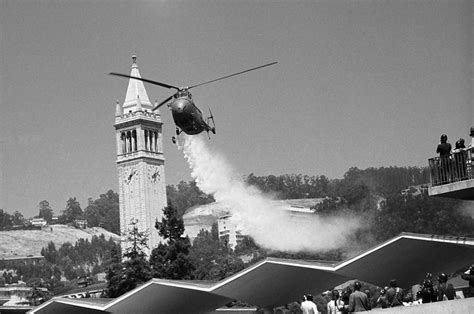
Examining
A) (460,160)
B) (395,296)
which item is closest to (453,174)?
(460,160)

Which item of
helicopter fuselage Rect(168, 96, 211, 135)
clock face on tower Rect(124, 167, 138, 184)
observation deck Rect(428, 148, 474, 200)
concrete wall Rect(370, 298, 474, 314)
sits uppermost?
clock face on tower Rect(124, 167, 138, 184)

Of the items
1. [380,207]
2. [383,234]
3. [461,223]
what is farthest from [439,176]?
[380,207]

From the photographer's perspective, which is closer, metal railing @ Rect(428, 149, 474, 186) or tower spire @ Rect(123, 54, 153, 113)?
metal railing @ Rect(428, 149, 474, 186)

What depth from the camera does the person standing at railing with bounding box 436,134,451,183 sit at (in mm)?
27656

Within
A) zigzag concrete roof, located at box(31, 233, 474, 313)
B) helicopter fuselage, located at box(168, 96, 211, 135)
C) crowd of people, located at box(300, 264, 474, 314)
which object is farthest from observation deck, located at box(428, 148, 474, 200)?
helicopter fuselage, located at box(168, 96, 211, 135)

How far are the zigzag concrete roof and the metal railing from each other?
6.00 feet

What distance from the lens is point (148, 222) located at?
485 feet

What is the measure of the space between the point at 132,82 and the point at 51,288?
3648 cm

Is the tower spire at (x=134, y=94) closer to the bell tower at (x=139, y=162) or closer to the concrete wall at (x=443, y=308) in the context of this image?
the bell tower at (x=139, y=162)

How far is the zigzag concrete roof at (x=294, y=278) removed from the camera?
3170 cm

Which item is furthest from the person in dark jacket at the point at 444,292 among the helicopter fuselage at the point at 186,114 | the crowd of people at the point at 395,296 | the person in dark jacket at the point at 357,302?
A: the helicopter fuselage at the point at 186,114

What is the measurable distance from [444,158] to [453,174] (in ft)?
1.54

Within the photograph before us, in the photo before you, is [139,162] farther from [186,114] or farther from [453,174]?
[453,174]

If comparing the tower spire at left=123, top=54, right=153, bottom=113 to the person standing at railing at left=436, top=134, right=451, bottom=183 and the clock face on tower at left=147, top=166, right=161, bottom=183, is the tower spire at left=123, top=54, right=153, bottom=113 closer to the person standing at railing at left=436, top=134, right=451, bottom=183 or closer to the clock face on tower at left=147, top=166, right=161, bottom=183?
the clock face on tower at left=147, top=166, right=161, bottom=183
